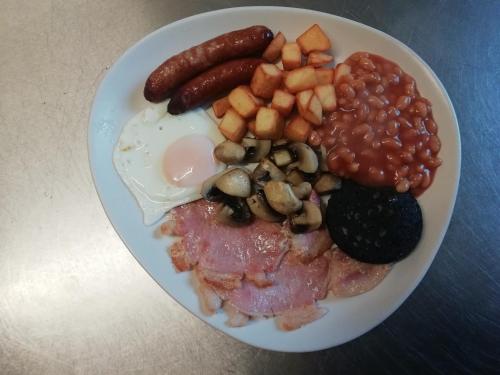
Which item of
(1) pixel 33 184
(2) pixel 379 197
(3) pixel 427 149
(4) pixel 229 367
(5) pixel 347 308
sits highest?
(3) pixel 427 149

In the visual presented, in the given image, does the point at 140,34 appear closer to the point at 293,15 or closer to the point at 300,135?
the point at 293,15

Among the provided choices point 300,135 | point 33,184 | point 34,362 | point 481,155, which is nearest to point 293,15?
point 300,135

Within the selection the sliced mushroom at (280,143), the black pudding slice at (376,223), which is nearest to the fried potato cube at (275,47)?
the sliced mushroom at (280,143)

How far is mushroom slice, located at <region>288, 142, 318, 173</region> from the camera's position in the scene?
1.70 metres

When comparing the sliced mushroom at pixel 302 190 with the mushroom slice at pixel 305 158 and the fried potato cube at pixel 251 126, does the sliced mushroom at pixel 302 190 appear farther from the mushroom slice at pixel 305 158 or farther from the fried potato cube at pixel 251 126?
the fried potato cube at pixel 251 126

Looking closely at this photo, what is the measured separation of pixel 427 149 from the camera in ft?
5.78

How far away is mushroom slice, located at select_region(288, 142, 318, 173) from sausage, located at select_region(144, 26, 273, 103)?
0.52 m

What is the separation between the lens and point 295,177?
5.76 feet

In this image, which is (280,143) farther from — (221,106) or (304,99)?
(221,106)

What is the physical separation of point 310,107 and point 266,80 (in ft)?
0.79

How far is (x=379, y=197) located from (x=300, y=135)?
1.44 ft

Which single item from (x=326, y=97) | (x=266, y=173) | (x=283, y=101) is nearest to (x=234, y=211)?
(x=266, y=173)

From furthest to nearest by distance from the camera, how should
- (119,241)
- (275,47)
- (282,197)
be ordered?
(119,241) → (275,47) → (282,197)

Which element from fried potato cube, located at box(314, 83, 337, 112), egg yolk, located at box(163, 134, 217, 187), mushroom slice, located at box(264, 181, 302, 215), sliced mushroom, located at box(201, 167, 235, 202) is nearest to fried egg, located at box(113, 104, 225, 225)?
egg yolk, located at box(163, 134, 217, 187)
